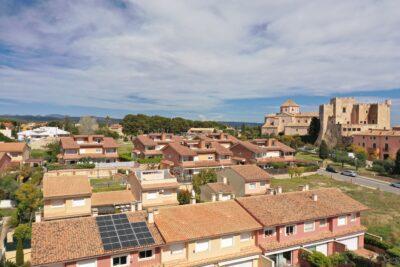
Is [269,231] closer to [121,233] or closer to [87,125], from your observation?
[121,233]

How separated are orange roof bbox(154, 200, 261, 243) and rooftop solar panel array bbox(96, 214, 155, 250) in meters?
1.26

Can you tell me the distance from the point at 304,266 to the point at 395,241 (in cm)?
1192

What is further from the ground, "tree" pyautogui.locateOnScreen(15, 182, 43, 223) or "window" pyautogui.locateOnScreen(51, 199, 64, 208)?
"window" pyautogui.locateOnScreen(51, 199, 64, 208)

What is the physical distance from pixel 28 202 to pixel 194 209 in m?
20.5

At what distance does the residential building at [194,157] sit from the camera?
187 ft

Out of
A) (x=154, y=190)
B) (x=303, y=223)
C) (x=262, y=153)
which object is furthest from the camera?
(x=262, y=153)

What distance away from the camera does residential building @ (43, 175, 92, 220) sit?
31.7 metres

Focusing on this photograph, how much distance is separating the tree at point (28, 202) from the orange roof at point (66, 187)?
364 centimetres

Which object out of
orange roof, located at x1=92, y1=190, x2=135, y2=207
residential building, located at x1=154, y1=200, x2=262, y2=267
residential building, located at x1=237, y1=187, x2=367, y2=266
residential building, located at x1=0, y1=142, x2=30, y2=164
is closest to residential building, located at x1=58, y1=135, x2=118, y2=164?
residential building, located at x1=0, y1=142, x2=30, y2=164

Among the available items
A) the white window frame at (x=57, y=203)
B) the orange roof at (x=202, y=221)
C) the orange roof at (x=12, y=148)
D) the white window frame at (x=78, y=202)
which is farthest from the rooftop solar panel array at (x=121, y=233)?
the orange roof at (x=12, y=148)

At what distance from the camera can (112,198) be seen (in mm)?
37375

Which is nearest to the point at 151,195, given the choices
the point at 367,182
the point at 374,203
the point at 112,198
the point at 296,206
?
the point at 112,198

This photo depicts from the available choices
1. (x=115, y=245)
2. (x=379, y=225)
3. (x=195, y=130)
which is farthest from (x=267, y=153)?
(x=195, y=130)

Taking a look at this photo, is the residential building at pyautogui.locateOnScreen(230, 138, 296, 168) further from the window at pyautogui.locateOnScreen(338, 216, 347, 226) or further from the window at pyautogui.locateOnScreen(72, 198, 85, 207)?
the window at pyautogui.locateOnScreen(72, 198, 85, 207)
